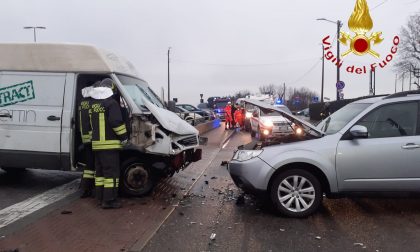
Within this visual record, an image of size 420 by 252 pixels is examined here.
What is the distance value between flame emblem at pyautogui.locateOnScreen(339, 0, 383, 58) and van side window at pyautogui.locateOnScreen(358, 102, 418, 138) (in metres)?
11.1

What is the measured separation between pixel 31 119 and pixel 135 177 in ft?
6.61

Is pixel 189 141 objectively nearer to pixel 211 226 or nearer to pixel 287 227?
pixel 211 226

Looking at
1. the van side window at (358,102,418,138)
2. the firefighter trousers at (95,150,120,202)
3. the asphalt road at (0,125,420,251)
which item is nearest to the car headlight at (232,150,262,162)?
the asphalt road at (0,125,420,251)

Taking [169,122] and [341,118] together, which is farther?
[169,122]

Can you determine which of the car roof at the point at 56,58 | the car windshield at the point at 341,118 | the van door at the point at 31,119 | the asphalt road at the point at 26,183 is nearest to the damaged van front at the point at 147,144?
the car roof at the point at 56,58

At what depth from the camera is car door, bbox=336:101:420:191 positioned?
20.1ft

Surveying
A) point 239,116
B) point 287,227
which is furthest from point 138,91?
point 239,116

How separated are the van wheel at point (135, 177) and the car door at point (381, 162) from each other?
3.06 meters

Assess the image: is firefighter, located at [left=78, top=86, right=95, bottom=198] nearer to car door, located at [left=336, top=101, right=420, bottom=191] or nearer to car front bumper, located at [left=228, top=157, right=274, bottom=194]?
car front bumper, located at [left=228, top=157, right=274, bottom=194]

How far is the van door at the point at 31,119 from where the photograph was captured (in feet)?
25.1

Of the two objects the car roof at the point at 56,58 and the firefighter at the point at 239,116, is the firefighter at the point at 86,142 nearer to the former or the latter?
the car roof at the point at 56,58

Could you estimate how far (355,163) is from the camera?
6152 mm

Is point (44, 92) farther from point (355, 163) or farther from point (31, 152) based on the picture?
point (355, 163)

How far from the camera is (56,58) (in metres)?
7.74
